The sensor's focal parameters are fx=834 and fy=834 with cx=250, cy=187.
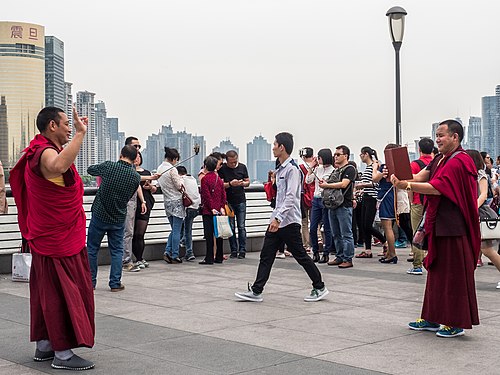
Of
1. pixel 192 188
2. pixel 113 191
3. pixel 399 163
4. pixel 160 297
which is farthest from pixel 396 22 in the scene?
pixel 399 163

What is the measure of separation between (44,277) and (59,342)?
1.57 ft

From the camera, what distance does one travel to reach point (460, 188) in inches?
276

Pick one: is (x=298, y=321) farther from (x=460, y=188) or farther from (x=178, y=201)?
(x=178, y=201)

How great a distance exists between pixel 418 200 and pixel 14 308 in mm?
5308

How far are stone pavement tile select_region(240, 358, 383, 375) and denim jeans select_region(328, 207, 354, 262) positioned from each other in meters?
5.98

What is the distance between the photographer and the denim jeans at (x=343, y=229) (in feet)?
39.3

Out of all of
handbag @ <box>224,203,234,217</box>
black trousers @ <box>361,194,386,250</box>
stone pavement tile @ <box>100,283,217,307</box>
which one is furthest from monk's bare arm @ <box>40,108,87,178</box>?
black trousers @ <box>361,194,386,250</box>

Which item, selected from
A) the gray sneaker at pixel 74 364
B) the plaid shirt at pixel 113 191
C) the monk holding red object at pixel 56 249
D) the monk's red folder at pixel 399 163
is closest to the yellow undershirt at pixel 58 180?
the monk holding red object at pixel 56 249

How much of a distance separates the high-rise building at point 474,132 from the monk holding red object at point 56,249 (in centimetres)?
1243

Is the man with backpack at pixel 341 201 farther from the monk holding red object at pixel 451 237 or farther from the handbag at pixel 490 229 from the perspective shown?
the monk holding red object at pixel 451 237

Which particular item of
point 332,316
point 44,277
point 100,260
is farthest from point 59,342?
point 100,260

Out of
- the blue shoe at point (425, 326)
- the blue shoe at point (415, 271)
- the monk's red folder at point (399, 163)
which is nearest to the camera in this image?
the monk's red folder at point (399, 163)

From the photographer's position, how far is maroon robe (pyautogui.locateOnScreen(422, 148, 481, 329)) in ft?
22.9

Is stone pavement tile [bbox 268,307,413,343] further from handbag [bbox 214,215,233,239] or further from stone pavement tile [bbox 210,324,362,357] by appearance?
handbag [bbox 214,215,233,239]
